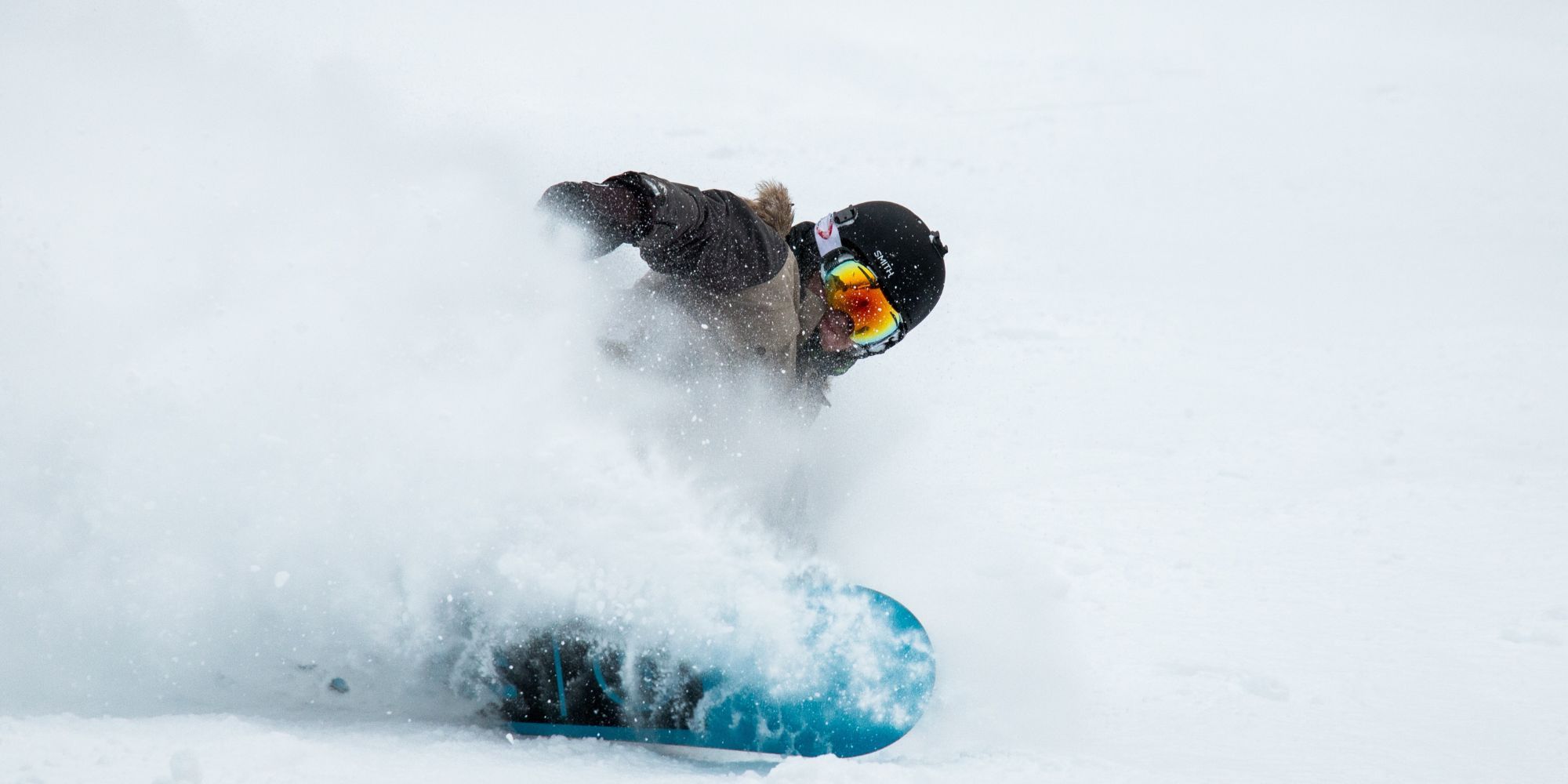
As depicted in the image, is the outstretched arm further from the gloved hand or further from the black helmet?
the black helmet

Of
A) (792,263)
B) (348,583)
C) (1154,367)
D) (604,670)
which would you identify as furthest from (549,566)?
(1154,367)

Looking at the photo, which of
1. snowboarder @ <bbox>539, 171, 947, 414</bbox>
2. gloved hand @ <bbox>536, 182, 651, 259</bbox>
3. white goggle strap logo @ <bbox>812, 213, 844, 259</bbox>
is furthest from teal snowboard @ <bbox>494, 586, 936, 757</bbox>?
white goggle strap logo @ <bbox>812, 213, 844, 259</bbox>

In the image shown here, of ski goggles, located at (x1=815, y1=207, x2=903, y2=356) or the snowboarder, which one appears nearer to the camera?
the snowboarder

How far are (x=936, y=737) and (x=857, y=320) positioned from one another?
4.04 ft

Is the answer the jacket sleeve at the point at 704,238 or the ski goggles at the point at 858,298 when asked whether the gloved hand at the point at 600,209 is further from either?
the ski goggles at the point at 858,298

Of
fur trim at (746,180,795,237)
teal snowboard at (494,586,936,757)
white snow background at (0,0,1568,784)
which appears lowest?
teal snowboard at (494,586,936,757)

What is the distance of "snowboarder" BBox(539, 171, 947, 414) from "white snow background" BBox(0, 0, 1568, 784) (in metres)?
0.33

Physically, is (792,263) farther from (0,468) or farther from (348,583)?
(0,468)

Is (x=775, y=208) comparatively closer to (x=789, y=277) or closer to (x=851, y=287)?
(x=789, y=277)

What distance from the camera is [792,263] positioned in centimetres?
294

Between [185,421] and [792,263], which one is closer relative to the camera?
[185,421]

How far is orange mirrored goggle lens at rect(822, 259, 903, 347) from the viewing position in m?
2.93

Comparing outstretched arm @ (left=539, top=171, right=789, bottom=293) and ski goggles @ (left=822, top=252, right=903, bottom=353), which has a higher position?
outstretched arm @ (left=539, top=171, right=789, bottom=293)

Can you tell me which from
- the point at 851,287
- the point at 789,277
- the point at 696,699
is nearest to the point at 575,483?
the point at 696,699
